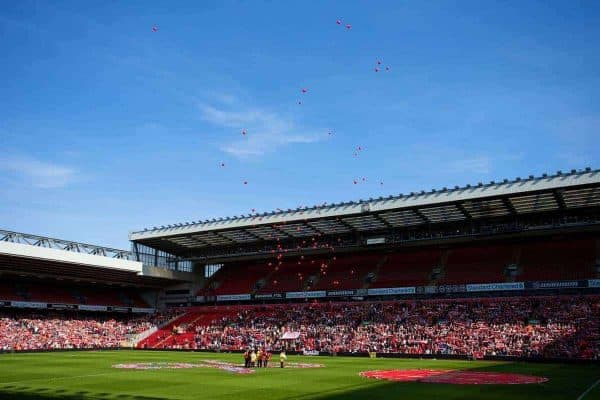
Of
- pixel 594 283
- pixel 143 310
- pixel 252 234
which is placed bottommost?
pixel 143 310

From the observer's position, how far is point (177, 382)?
99.0 ft

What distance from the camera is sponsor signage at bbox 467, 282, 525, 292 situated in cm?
6100

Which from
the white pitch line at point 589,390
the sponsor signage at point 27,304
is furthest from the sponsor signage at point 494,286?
the sponsor signage at point 27,304

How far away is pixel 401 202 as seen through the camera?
6138cm

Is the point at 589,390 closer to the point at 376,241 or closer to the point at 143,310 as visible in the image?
the point at 376,241

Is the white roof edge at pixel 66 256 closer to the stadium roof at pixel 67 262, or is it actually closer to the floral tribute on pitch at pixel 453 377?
the stadium roof at pixel 67 262

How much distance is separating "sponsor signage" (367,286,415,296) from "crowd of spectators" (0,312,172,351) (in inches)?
1207

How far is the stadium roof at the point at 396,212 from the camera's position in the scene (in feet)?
178

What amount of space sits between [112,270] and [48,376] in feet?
149

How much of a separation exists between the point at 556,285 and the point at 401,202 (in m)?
17.6

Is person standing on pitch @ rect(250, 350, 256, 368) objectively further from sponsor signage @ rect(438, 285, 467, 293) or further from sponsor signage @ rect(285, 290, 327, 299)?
sponsor signage @ rect(285, 290, 327, 299)

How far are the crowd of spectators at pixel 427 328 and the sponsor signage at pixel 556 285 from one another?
1334mm

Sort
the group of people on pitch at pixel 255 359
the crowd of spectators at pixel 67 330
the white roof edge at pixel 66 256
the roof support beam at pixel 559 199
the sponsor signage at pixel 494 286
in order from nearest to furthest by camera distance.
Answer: the group of people on pitch at pixel 255 359 → the roof support beam at pixel 559 199 → the sponsor signage at pixel 494 286 → the white roof edge at pixel 66 256 → the crowd of spectators at pixel 67 330

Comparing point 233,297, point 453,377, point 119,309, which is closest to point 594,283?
point 453,377
